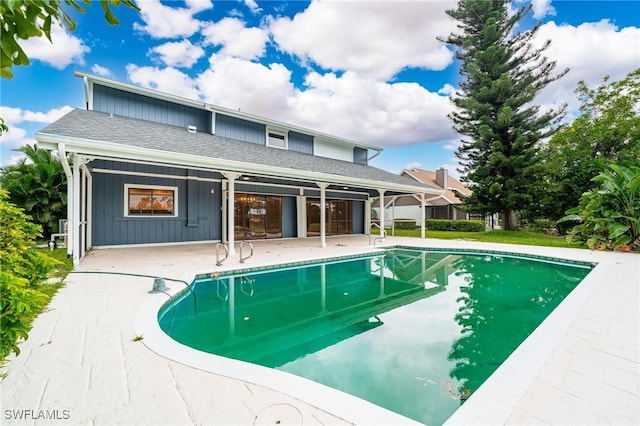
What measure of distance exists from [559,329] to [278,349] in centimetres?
340

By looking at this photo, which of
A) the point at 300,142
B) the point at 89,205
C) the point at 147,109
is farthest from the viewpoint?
the point at 300,142

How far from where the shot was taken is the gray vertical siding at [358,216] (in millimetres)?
17016

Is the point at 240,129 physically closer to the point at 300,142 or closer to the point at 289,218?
the point at 300,142

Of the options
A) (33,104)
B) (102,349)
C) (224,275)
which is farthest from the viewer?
(33,104)

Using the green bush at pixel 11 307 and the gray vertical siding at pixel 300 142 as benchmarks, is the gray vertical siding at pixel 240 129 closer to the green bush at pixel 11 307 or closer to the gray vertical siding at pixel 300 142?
the gray vertical siding at pixel 300 142

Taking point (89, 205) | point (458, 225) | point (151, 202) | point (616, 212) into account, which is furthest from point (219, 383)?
point (458, 225)

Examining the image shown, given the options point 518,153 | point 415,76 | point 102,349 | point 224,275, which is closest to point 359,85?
point 415,76

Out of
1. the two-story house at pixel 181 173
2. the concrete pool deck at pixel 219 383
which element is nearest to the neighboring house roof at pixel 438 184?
the two-story house at pixel 181 173

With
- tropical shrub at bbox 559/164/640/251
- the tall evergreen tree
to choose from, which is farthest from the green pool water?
the tall evergreen tree

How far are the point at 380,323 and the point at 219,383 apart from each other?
2850 mm

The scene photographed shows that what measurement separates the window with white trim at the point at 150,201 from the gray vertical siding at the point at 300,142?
20.3ft

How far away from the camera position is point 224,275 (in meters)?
6.62

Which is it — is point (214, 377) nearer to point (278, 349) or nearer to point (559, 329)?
point (278, 349)

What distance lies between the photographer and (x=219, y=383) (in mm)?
2188
